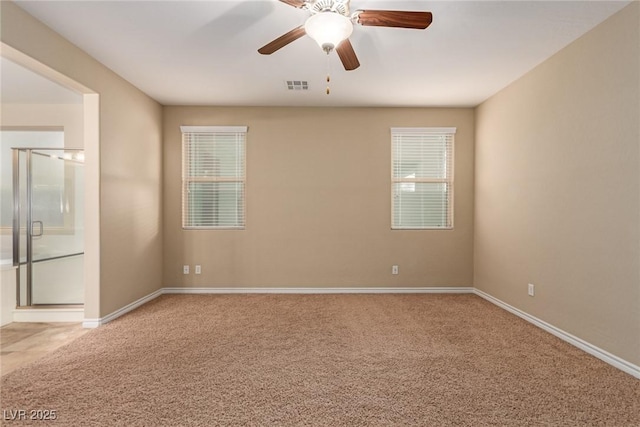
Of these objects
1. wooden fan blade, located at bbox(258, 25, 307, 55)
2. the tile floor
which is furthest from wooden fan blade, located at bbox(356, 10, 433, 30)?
the tile floor

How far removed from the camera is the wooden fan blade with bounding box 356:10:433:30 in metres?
1.88

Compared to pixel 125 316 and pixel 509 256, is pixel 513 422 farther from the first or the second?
pixel 125 316

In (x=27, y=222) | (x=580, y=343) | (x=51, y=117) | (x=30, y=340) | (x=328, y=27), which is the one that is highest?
(x=51, y=117)

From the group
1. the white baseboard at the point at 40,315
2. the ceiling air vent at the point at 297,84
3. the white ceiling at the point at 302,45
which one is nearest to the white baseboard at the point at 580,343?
the white ceiling at the point at 302,45

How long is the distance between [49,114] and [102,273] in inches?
97.1

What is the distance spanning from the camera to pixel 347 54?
2.34 m

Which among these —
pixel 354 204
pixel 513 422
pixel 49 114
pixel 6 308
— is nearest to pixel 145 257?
pixel 6 308

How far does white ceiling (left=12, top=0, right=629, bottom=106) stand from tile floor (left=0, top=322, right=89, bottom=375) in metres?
2.85

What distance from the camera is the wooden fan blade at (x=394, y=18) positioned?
188 centimetres

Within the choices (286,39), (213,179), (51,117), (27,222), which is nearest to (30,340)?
(27,222)

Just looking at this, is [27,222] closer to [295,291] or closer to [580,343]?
[295,291]

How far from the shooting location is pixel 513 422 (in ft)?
5.99

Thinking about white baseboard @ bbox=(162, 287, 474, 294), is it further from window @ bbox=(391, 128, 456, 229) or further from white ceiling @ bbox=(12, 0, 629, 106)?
white ceiling @ bbox=(12, 0, 629, 106)

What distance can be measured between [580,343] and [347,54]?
323 cm
